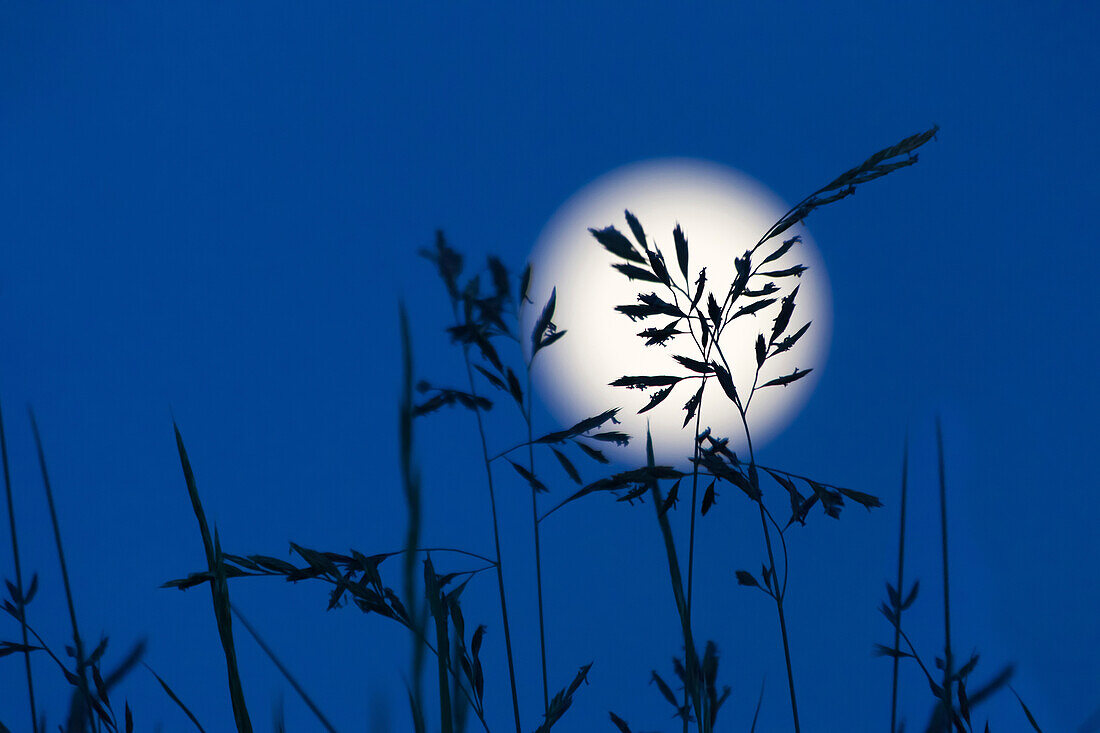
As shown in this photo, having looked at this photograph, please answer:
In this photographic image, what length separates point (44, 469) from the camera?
149 cm

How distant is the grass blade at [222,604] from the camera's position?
3.04ft

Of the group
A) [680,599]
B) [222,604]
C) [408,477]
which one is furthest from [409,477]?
[680,599]

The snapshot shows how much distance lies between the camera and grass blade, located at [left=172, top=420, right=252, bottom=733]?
927mm

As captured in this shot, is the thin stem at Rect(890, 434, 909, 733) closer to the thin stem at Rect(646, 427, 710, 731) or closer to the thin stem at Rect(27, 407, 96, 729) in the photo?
the thin stem at Rect(646, 427, 710, 731)

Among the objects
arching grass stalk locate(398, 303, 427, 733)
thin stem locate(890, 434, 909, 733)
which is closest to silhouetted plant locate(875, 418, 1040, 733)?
thin stem locate(890, 434, 909, 733)

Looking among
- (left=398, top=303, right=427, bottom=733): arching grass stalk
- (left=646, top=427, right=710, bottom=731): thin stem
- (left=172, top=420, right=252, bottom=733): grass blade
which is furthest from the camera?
(left=646, top=427, right=710, bottom=731): thin stem

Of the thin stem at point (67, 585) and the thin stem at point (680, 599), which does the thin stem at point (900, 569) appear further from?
the thin stem at point (67, 585)

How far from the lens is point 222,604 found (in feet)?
3.14

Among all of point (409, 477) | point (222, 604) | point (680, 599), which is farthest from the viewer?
point (680, 599)

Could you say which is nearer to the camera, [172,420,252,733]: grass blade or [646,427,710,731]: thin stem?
[172,420,252,733]: grass blade

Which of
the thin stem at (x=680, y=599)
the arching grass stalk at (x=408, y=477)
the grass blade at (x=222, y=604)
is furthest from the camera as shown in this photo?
the thin stem at (x=680, y=599)

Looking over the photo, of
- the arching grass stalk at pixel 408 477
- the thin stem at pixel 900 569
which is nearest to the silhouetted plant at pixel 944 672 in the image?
the thin stem at pixel 900 569

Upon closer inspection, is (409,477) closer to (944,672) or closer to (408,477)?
(408,477)

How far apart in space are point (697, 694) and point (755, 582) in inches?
12.1
